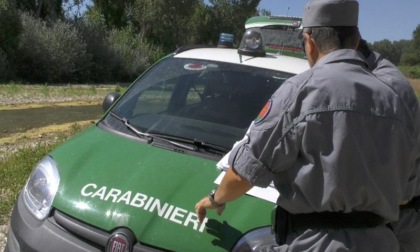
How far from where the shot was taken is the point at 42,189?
3125mm

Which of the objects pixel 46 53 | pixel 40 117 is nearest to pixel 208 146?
pixel 40 117

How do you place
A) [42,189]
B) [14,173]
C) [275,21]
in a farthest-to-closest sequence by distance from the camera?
1. [275,21]
2. [14,173]
3. [42,189]

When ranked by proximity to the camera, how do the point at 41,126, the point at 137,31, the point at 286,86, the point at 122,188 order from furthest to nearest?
the point at 137,31 → the point at 41,126 → the point at 122,188 → the point at 286,86

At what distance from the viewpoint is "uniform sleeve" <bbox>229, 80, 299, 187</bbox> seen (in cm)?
194

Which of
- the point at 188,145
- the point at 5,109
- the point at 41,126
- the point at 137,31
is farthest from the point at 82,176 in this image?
the point at 137,31

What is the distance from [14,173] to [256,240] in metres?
4.11

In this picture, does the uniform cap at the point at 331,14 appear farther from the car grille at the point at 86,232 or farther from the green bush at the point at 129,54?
the green bush at the point at 129,54

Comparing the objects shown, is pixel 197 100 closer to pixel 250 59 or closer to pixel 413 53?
pixel 250 59

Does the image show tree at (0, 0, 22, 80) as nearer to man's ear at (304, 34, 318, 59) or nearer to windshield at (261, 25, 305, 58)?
windshield at (261, 25, 305, 58)

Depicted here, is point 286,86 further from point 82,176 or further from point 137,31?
point 137,31

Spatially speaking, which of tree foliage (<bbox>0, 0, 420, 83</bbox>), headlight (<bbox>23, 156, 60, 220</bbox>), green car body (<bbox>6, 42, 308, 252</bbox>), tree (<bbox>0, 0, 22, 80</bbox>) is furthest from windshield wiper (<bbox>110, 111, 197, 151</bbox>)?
tree (<bbox>0, 0, 22, 80</bbox>)

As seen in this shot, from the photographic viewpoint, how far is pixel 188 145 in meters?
3.50

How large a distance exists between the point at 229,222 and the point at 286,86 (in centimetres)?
98

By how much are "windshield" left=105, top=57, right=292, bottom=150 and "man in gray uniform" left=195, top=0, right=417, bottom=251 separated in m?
1.51
